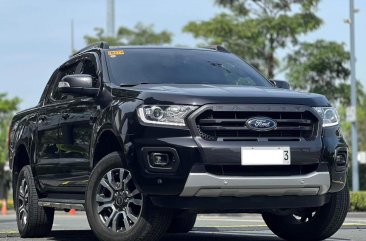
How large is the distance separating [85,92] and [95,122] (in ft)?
1.22

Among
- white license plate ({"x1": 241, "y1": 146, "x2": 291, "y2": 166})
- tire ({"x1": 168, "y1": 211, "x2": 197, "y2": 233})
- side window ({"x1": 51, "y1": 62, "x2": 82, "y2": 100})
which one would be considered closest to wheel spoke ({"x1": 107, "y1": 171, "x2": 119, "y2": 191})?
white license plate ({"x1": 241, "y1": 146, "x2": 291, "y2": 166})

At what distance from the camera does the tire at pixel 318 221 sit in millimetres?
7978

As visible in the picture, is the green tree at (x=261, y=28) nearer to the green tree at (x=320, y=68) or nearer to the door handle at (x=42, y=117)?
the green tree at (x=320, y=68)

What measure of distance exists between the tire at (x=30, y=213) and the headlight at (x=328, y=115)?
11.0ft

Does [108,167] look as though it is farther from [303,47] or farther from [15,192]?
[303,47]

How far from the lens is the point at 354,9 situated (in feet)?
106

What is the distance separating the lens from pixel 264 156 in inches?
281

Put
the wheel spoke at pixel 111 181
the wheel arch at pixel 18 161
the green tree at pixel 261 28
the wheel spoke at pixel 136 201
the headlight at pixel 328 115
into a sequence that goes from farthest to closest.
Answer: the green tree at pixel 261 28, the wheel arch at pixel 18 161, the headlight at pixel 328 115, the wheel spoke at pixel 111 181, the wheel spoke at pixel 136 201

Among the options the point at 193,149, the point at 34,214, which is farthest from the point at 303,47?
the point at 193,149

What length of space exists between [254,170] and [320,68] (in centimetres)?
2844

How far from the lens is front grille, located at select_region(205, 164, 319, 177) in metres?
7.12

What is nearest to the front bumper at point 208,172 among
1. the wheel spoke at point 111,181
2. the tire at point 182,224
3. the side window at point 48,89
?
the wheel spoke at point 111,181

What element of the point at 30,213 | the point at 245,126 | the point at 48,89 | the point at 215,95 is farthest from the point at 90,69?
the point at 245,126

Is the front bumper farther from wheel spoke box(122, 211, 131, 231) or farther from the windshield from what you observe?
the windshield
